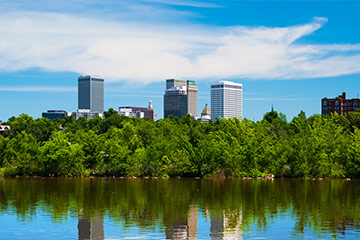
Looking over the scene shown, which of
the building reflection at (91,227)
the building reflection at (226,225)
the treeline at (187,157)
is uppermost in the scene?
the treeline at (187,157)

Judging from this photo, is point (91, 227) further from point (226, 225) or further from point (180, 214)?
point (226, 225)

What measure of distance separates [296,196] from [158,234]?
76.0 feet

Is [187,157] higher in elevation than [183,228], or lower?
higher

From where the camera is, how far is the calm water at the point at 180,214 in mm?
27031

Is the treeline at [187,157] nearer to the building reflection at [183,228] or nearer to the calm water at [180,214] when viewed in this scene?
the calm water at [180,214]

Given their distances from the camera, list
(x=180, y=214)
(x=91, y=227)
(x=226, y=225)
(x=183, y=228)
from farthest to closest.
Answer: (x=180, y=214) → (x=226, y=225) → (x=91, y=227) → (x=183, y=228)

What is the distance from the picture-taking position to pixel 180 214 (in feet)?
112

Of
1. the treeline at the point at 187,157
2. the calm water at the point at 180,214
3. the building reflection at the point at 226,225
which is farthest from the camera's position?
the treeline at the point at 187,157

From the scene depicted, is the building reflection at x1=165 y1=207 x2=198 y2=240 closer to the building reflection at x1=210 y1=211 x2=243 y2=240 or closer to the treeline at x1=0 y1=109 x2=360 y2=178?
the building reflection at x1=210 y1=211 x2=243 y2=240

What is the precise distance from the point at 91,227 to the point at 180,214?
7.49 metres

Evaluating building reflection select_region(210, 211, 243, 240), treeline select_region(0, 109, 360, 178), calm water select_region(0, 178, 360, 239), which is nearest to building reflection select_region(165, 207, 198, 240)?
calm water select_region(0, 178, 360, 239)

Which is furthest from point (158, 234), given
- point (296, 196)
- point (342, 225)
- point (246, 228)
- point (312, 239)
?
point (296, 196)

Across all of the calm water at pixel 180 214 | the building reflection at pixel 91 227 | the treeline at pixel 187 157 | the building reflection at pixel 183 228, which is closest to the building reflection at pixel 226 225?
the calm water at pixel 180 214

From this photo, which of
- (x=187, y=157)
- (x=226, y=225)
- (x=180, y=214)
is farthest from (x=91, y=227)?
(x=187, y=157)
